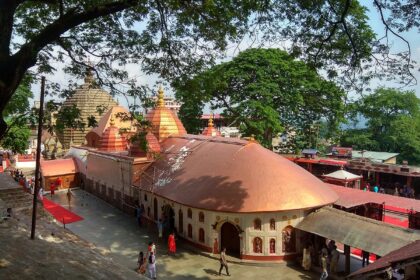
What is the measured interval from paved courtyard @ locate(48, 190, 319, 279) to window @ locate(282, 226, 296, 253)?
0.66 m

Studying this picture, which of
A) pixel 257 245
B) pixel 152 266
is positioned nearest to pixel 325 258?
pixel 257 245

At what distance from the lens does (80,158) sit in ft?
104

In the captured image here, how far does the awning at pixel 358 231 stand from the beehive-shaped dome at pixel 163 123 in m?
13.0

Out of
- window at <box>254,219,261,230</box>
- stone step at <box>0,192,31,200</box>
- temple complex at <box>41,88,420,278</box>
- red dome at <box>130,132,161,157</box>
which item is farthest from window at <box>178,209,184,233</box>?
stone step at <box>0,192,31,200</box>

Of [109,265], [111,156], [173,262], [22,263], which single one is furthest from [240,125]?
[22,263]

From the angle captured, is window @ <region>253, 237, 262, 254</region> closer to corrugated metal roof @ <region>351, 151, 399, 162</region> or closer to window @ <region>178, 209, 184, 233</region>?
window @ <region>178, 209, 184, 233</region>

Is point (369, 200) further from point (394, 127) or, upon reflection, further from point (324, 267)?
point (394, 127)

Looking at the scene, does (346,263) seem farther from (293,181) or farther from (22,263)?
(22,263)

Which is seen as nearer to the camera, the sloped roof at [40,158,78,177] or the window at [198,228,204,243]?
the window at [198,228,204,243]

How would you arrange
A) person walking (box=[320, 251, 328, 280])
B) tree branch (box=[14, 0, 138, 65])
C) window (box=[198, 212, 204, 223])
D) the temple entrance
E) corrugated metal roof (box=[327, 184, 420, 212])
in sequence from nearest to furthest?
tree branch (box=[14, 0, 138, 65]) < person walking (box=[320, 251, 328, 280]) < window (box=[198, 212, 204, 223]) < corrugated metal roof (box=[327, 184, 420, 212]) < the temple entrance

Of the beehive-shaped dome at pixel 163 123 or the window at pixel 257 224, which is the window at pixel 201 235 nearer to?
the window at pixel 257 224

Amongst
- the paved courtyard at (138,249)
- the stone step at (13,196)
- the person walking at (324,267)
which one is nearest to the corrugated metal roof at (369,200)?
the person walking at (324,267)

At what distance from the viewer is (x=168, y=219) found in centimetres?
1900

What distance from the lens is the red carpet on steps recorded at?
21.5 metres
